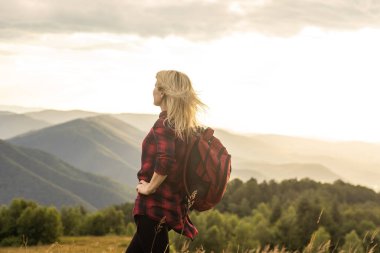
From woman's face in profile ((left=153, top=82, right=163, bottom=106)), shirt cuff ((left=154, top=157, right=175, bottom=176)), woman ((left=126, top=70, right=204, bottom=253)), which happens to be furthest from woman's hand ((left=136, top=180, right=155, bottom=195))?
woman's face in profile ((left=153, top=82, right=163, bottom=106))

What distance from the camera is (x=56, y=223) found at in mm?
70562

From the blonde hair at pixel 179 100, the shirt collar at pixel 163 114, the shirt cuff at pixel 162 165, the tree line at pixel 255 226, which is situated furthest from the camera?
the tree line at pixel 255 226

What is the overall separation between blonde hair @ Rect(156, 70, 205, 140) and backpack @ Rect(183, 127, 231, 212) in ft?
0.49

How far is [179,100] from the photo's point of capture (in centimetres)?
449

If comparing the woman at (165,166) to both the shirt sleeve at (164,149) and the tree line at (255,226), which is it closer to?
the shirt sleeve at (164,149)

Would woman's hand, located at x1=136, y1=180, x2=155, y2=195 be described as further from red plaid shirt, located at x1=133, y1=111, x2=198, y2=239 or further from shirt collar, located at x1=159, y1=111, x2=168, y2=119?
shirt collar, located at x1=159, y1=111, x2=168, y2=119

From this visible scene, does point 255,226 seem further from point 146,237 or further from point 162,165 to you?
point 162,165

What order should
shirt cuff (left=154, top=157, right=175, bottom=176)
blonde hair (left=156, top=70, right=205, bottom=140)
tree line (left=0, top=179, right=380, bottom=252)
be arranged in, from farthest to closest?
1. tree line (left=0, top=179, right=380, bottom=252)
2. blonde hair (left=156, top=70, right=205, bottom=140)
3. shirt cuff (left=154, top=157, right=175, bottom=176)

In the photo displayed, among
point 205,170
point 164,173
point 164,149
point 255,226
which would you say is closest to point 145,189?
point 164,173

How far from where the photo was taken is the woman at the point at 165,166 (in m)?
4.41

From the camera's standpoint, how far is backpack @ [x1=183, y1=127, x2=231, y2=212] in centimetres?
450

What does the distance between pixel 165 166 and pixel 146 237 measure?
2.10 feet

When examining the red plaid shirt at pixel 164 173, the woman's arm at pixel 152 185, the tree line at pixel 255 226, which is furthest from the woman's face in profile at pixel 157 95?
the tree line at pixel 255 226

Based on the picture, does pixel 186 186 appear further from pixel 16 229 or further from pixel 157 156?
pixel 16 229
